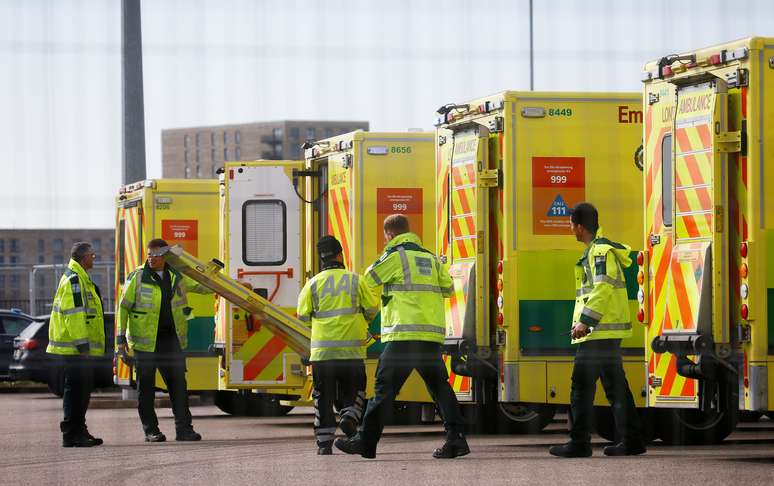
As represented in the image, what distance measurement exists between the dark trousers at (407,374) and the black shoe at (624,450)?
1.05m

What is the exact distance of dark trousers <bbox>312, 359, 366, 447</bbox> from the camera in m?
12.3

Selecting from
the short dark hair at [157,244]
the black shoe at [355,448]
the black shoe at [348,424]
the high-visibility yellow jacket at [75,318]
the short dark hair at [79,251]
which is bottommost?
the black shoe at [355,448]

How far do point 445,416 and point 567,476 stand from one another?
4.63ft

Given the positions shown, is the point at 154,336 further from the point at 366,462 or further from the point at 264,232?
the point at 366,462

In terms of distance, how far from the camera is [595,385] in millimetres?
11508

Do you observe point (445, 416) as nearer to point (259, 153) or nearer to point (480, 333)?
point (480, 333)

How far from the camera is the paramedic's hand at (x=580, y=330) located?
1130 centimetres

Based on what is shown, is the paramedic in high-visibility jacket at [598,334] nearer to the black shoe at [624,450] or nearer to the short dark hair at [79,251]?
the black shoe at [624,450]

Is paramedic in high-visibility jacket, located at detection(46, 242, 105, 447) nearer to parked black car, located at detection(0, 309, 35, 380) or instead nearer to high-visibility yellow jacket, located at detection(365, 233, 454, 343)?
high-visibility yellow jacket, located at detection(365, 233, 454, 343)

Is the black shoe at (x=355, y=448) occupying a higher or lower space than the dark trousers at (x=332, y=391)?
lower

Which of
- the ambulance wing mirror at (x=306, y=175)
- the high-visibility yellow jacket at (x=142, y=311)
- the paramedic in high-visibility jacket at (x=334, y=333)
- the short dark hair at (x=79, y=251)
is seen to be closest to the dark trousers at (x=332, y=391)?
the paramedic in high-visibility jacket at (x=334, y=333)

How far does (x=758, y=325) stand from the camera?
10500 mm

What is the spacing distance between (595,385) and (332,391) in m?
2.02

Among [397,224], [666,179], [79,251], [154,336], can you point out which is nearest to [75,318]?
[79,251]
